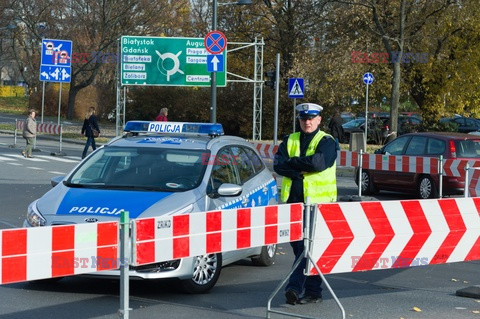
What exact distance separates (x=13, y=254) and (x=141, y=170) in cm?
444

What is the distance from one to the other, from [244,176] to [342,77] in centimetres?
2949

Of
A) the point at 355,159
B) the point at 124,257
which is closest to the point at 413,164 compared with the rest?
the point at 355,159

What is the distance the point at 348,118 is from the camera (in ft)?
165

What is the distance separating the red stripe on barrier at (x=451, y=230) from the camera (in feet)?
29.4

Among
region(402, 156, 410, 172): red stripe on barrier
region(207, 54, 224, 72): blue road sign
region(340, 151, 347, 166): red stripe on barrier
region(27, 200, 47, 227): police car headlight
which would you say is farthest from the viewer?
region(207, 54, 224, 72): blue road sign

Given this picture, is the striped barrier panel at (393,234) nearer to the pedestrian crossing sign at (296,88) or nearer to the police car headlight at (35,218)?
the police car headlight at (35,218)

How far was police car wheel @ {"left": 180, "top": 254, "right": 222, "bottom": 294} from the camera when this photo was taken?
29.9ft

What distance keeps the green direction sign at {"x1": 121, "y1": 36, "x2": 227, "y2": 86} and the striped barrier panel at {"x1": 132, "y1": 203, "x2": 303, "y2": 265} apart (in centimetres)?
3035

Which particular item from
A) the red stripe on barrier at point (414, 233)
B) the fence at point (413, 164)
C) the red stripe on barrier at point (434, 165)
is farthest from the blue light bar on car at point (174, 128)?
the red stripe on barrier at point (434, 165)

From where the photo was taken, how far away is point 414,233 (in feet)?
28.4

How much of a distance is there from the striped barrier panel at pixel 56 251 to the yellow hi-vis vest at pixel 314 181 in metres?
2.78

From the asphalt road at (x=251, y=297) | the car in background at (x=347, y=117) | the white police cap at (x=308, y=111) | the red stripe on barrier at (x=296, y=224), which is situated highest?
the white police cap at (x=308, y=111)

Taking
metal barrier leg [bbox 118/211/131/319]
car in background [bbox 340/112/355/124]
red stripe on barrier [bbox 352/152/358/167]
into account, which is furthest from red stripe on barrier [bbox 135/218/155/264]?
car in background [bbox 340/112/355/124]

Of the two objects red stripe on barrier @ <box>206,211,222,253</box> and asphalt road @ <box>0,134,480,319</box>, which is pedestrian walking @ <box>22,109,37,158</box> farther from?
red stripe on barrier @ <box>206,211,222,253</box>
